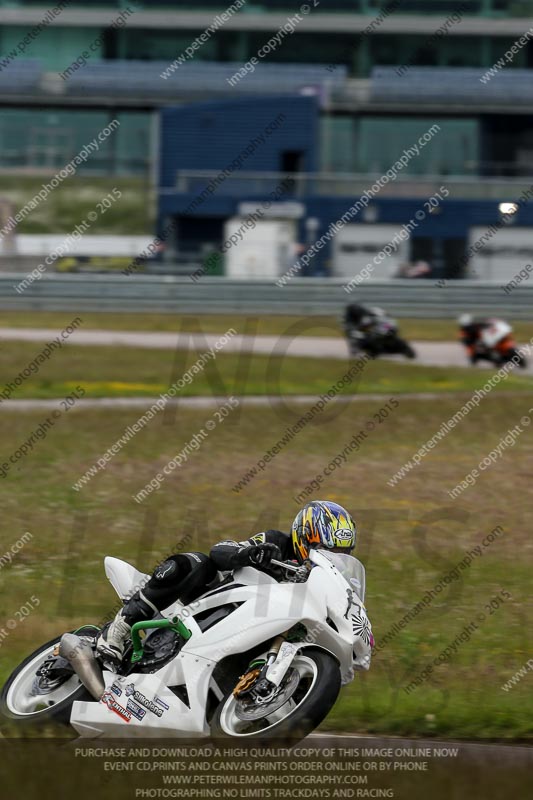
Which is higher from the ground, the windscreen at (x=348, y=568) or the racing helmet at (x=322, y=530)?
the racing helmet at (x=322, y=530)

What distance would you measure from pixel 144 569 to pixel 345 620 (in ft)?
12.5

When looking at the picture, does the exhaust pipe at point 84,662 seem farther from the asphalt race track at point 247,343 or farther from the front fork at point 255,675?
the asphalt race track at point 247,343

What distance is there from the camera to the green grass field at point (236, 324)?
2556 centimetres

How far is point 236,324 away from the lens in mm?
26578

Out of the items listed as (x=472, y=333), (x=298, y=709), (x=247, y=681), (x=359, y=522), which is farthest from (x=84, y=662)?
(x=472, y=333)

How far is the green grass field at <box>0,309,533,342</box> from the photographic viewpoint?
83.9 feet

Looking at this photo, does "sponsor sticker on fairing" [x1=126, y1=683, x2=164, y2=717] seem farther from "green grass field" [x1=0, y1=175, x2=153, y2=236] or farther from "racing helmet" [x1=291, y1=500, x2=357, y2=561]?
"green grass field" [x1=0, y1=175, x2=153, y2=236]

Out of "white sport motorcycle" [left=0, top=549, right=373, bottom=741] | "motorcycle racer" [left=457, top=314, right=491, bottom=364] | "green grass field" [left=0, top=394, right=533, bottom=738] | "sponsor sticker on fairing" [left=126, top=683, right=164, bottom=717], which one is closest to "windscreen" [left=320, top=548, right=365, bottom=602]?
"white sport motorcycle" [left=0, top=549, right=373, bottom=741]

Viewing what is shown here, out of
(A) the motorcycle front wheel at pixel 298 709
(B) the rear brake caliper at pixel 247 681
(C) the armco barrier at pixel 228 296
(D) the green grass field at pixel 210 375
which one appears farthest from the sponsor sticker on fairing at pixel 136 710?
(C) the armco barrier at pixel 228 296

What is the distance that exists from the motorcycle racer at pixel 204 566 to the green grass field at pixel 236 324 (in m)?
18.8

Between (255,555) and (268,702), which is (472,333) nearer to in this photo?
(255,555)

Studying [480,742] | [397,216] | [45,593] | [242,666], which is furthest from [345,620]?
[397,216]

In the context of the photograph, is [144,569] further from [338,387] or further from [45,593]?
[338,387]

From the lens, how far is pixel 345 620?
227 inches
